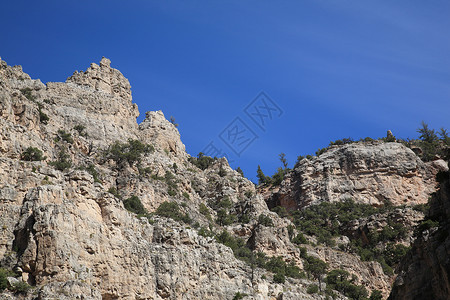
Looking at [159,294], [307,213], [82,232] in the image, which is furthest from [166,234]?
[307,213]

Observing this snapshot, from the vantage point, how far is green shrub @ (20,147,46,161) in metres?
66.9

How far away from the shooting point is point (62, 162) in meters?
74.2

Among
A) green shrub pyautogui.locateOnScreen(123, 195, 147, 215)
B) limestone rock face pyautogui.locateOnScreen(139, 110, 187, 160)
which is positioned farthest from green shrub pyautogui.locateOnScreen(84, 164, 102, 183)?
limestone rock face pyautogui.locateOnScreen(139, 110, 187, 160)

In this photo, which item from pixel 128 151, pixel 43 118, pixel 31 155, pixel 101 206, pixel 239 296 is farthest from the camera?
pixel 128 151

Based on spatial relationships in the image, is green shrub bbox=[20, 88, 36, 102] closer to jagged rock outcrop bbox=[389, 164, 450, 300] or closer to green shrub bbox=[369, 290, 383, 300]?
green shrub bbox=[369, 290, 383, 300]

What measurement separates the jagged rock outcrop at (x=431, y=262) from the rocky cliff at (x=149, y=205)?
24.5 metres

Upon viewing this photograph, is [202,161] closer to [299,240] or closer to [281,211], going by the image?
[281,211]

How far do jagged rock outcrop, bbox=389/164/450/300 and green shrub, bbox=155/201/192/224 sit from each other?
3605 cm

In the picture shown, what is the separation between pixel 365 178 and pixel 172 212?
5088 centimetres

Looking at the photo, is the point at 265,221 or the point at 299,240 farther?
the point at 299,240

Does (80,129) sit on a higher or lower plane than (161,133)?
lower

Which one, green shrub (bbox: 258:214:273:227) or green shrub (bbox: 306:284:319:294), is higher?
green shrub (bbox: 258:214:273:227)

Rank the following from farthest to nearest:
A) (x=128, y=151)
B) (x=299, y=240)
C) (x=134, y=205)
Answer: (x=299, y=240) < (x=128, y=151) < (x=134, y=205)

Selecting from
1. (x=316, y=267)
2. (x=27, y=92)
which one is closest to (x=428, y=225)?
(x=316, y=267)
